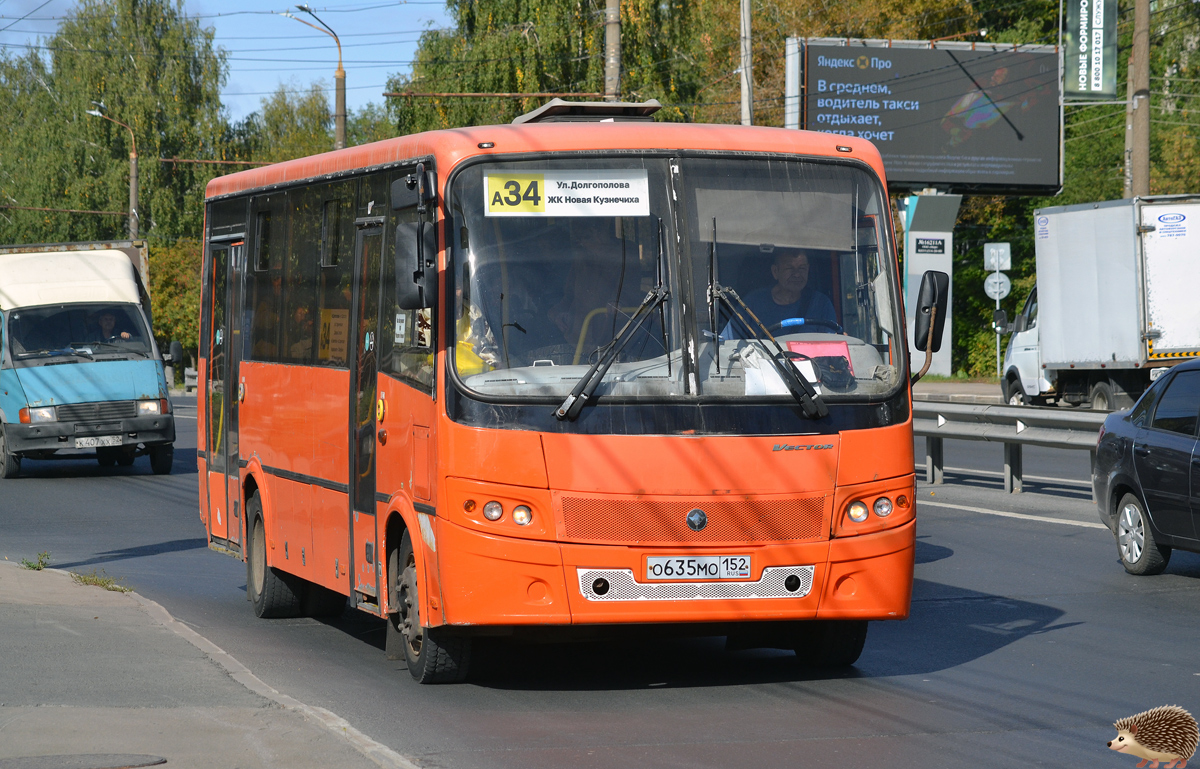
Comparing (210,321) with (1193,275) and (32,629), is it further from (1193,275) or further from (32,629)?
(1193,275)

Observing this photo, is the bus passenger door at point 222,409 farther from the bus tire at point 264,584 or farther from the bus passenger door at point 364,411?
the bus passenger door at point 364,411

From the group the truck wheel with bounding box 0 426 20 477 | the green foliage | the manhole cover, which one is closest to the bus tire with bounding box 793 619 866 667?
the manhole cover

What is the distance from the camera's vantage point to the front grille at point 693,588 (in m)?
7.28

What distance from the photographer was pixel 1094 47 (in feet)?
124

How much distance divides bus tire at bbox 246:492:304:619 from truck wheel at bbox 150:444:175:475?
12.9 meters

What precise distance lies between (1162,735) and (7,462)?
2026 centimetres

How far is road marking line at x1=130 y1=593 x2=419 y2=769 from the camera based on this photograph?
234 inches

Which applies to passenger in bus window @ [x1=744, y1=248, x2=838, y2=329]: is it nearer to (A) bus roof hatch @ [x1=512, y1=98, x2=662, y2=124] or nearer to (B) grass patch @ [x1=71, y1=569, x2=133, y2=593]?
(A) bus roof hatch @ [x1=512, y1=98, x2=662, y2=124]

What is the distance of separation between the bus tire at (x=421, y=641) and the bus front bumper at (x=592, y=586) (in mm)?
472

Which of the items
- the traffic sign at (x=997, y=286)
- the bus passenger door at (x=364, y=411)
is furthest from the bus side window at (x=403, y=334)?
the traffic sign at (x=997, y=286)

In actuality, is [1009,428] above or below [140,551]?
above

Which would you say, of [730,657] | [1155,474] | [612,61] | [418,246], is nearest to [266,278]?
[418,246]

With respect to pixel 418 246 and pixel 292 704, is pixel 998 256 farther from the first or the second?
pixel 292 704

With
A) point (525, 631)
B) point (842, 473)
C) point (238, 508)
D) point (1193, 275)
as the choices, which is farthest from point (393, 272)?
point (1193, 275)
